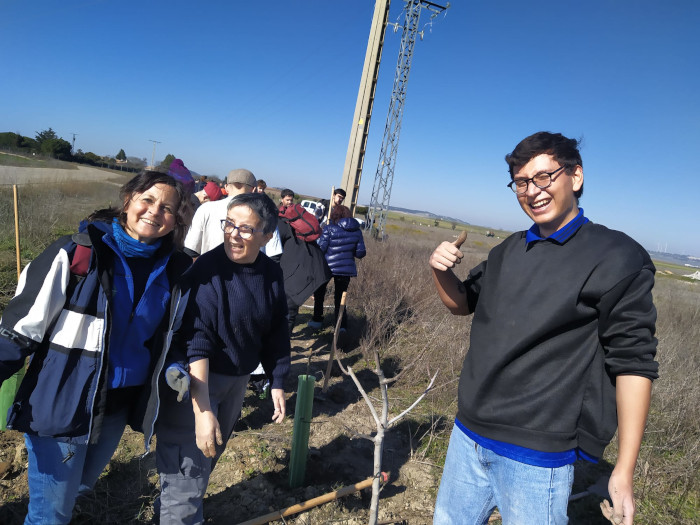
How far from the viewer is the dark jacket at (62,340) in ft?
4.92

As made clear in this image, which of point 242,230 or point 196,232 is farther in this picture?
A: point 196,232

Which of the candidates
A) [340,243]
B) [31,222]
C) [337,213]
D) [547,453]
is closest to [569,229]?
[547,453]

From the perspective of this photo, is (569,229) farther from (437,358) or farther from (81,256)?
(437,358)

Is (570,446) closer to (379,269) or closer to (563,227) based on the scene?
(563,227)

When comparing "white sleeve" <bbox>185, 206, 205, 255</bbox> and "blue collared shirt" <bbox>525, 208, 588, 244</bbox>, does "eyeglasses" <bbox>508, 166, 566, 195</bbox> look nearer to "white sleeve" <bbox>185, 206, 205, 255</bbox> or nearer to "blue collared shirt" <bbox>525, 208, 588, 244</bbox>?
"blue collared shirt" <bbox>525, 208, 588, 244</bbox>

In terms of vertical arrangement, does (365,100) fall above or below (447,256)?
above

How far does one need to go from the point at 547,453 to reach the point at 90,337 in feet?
5.54

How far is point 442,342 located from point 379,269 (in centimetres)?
319

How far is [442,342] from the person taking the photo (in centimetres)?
520

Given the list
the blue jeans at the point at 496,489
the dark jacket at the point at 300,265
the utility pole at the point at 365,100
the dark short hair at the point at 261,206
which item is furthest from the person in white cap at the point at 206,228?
the utility pole at the point at 365,100

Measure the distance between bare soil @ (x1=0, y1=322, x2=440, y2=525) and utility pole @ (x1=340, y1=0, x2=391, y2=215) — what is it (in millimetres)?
7810

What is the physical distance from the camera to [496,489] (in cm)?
157

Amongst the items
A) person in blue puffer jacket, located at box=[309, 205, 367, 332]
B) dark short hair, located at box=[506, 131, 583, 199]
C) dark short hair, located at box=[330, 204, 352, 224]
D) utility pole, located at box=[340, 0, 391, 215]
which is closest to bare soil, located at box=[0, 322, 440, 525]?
dark short hair, located at box=[506, 131, 583, 199]

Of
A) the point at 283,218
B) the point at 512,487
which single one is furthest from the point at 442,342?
the point at 512,487
